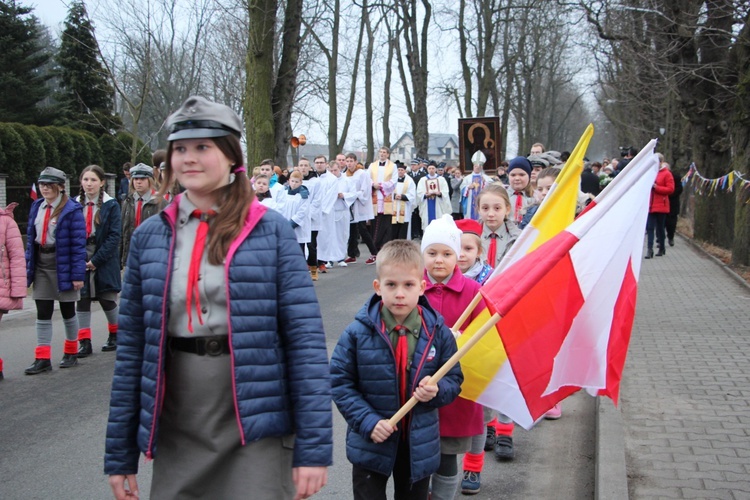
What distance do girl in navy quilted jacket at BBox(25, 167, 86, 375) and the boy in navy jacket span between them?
16.3ft

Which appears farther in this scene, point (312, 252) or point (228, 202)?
point (312, 252)

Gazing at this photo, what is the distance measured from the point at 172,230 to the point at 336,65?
127 feet

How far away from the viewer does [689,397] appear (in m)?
6.66

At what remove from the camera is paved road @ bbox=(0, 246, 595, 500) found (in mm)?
5102

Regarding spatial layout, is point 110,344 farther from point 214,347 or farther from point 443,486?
point 214,347

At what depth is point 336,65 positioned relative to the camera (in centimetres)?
4044

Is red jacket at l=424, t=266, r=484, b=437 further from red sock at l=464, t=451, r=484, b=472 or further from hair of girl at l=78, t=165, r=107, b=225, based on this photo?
hair of girl at l=78, t=165, r=107, b=225

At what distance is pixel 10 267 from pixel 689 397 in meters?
5.62

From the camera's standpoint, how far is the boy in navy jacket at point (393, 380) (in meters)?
3.56

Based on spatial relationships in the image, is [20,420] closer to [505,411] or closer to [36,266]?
[36,266]

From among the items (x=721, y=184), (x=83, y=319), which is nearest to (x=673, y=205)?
(x=721, y=184)

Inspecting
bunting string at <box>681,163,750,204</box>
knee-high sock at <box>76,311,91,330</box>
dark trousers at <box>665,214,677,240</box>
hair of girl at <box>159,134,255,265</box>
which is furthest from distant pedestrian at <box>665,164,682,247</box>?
hair of girl at <box>159,134,255,265</box>

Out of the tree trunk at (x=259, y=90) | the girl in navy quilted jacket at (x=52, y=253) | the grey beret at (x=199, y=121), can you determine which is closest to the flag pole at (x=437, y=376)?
the grey beret at (x=199, y=121)

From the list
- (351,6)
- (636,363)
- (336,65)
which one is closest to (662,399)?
(636,363)
